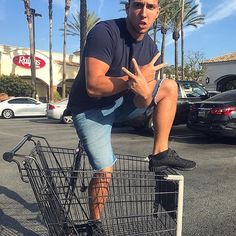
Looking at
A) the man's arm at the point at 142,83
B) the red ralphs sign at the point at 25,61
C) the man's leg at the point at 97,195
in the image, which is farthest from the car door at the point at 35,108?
the man's arm at the point at 142,83

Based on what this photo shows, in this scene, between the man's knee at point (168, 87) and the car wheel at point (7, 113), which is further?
the car wheel at point (7, 113)

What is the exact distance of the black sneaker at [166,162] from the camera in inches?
104

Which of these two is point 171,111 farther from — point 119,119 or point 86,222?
point 86,222

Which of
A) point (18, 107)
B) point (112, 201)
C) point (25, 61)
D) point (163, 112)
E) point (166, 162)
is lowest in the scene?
point (18, 107)

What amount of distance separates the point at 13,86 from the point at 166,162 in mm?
31927

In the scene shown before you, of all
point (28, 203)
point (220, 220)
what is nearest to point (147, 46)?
point (220, 220)

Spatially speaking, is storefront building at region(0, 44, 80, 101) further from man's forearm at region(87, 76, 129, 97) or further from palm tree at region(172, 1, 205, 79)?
man's forearm at region(87, 76, 129, 97)

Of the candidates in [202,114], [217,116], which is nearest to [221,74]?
[202,114]

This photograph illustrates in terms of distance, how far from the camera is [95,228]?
2.71 metres

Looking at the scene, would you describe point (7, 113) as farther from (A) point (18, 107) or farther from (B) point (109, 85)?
(B) point (109, 85)

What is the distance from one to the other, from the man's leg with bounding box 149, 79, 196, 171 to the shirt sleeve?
0.41m

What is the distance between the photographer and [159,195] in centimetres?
261

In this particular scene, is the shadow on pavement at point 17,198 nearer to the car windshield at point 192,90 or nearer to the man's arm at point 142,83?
the man's arm at point 142,83

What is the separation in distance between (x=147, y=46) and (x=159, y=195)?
1064mm
